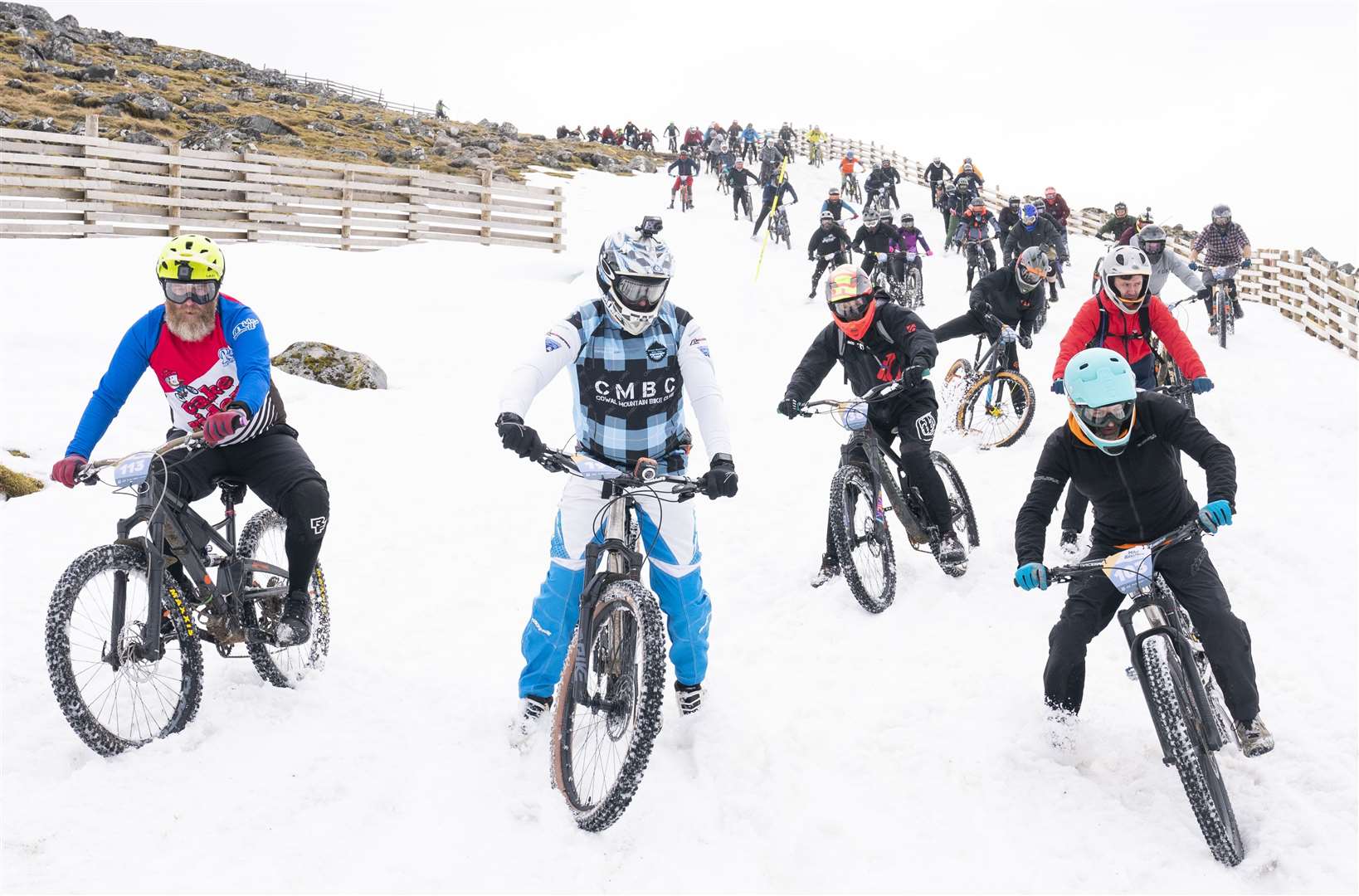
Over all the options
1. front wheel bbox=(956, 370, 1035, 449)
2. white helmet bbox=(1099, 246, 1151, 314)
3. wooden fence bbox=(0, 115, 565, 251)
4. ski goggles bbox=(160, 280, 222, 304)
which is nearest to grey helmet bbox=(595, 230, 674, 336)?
ski goggles bbox=(160, 280, 222, 304)

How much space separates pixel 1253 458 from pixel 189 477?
998 centimetres

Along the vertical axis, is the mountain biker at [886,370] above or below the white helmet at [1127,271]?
below

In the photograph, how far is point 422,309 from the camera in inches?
666

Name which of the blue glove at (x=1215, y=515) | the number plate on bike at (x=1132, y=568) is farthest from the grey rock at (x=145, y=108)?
the blue glove at (x=1215, y=515)

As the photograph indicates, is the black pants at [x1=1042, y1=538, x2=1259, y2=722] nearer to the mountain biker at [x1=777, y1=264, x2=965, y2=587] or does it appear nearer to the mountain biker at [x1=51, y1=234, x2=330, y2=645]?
the mountain biker at [x1=777, y1=264, x2=965, y2=587]

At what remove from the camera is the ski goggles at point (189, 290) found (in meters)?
4.48

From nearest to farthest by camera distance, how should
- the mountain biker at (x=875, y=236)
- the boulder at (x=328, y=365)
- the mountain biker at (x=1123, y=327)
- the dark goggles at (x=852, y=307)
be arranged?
the dark goggles at (x=852, y=307) < the mountain biker at (x=1123, y=327) < the boulder at (x=328, y=365) < the mountain biker at (x=875, y=236)

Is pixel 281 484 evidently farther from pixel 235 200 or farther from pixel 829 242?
pixel 235 200

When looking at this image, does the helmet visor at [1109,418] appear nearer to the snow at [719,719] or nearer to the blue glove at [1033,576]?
the blue glove at [1033,576]

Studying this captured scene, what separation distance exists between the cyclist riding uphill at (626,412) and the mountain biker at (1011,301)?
19.4 ft

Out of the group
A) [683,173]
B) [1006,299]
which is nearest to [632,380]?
[1006,299]

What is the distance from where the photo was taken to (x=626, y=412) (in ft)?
14.7

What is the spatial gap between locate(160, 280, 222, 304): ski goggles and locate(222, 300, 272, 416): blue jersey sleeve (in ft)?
0.57

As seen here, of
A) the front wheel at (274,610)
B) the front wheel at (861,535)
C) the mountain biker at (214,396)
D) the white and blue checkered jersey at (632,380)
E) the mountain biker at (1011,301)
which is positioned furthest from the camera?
the mountain biker at (1011,301)
